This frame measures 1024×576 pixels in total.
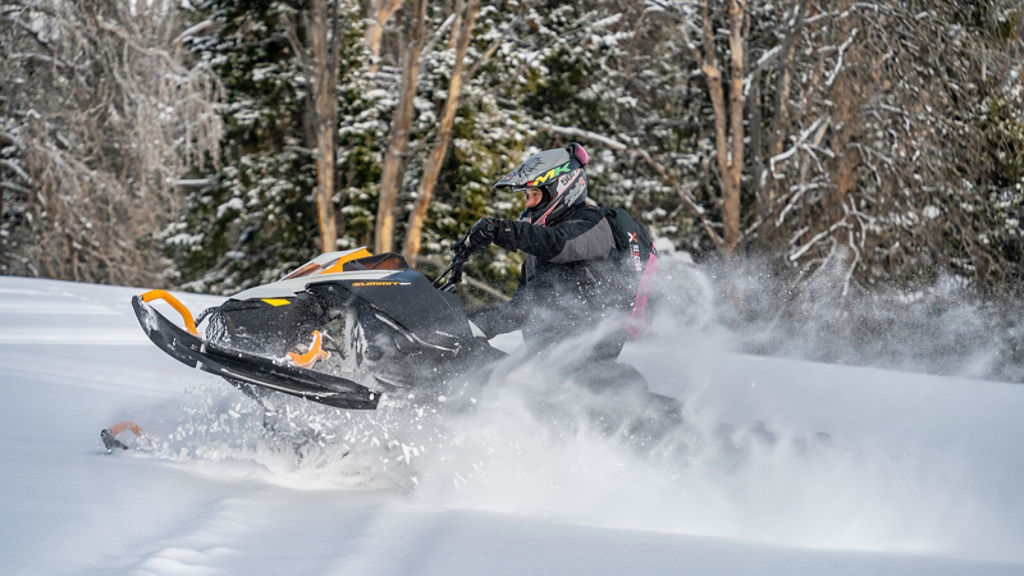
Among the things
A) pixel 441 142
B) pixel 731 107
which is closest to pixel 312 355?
pixel 731 107

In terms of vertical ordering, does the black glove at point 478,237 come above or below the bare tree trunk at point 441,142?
above

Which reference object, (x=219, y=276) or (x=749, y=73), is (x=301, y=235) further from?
(x=749, y=73)

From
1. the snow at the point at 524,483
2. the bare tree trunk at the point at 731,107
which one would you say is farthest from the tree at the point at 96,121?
the snow at the point at 524,483

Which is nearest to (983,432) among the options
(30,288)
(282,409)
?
(282,409)

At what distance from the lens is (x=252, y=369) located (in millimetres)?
3674

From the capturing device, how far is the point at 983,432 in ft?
16.9

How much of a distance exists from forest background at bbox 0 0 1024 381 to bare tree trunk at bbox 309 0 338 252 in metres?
0.05

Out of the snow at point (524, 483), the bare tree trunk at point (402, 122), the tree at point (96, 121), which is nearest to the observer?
the snow at point (524, 483)

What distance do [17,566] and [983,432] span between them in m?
4.55

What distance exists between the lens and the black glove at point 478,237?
4.27 m

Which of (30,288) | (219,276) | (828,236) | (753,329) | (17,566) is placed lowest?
(219,276)

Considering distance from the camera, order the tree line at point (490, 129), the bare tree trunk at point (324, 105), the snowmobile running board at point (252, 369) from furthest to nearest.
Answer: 1. the bare tree trunk at point (324, 105)
2. the tree line at point (490, 129)
3. the snowmobile running board at point (252, 369)

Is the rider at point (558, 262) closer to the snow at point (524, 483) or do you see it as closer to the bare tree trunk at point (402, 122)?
the snow at point (524, 483)

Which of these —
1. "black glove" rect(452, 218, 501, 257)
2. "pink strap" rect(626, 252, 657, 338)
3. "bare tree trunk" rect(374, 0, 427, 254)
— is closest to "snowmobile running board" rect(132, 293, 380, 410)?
"black glove" rect(452, 218, 501, 257)
